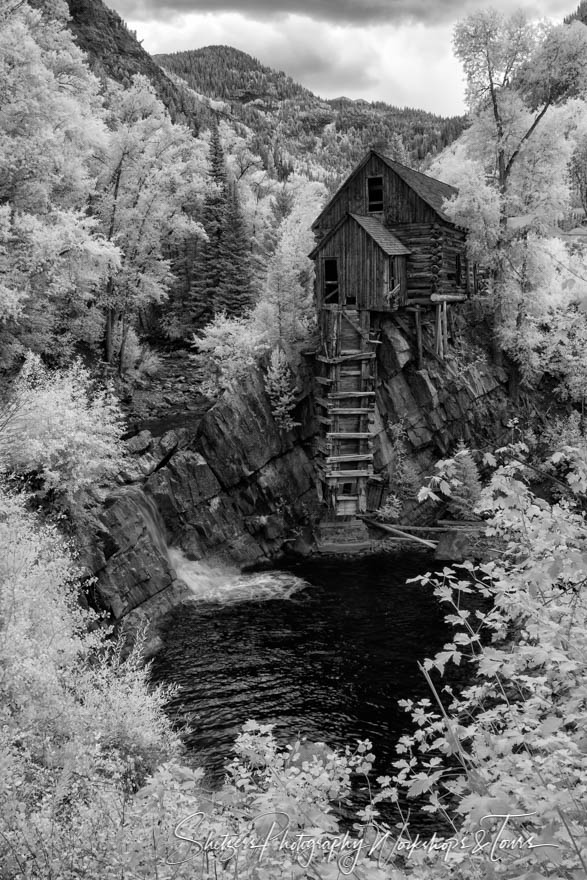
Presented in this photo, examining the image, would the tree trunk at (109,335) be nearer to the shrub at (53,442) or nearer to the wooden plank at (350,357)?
the wooden plank at (350,357)

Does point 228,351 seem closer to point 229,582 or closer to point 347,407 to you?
point 347,407

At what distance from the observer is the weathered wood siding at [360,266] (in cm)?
3062

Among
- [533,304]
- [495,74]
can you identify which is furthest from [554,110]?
[533,304]

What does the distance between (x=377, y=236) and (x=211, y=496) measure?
1438 cm

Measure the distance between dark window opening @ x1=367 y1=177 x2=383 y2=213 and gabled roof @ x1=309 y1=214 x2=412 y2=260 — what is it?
0.82m

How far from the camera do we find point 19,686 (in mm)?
11062

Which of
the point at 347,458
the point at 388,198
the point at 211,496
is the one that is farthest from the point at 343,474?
the point at 388,198

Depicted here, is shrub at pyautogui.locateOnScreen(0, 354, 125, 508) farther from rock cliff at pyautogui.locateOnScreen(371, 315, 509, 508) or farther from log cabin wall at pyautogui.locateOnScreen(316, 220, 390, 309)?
log cabin wall at pyautogui.locateOnScreen(316, 220, 390, 309)

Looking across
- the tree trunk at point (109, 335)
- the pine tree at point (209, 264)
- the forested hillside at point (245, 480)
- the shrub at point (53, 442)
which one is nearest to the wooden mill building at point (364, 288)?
the forested hillside at point (245, 480)

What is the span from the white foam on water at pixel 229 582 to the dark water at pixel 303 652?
55 millimetres

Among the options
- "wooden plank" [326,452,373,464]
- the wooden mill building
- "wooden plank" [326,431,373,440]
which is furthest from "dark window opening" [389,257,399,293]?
"wooden plank" [326,452,373,464]

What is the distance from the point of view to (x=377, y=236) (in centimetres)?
3086

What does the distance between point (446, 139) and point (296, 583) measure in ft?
473

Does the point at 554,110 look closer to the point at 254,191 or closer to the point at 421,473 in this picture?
the point at 421,473
